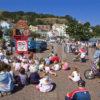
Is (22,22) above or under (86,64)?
above

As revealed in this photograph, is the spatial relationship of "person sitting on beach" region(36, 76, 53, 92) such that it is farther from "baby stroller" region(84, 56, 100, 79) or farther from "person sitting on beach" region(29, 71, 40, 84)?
"baby stroller" region(84, 56, 100, 79)

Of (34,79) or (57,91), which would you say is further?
(34,79)

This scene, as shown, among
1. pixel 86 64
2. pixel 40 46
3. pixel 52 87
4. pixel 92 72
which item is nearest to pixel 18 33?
pixel 40 46

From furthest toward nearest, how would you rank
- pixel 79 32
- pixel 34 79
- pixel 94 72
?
pixel 79 32, pixel 94 72, pixel 34 79

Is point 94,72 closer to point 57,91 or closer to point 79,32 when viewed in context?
point 57,91

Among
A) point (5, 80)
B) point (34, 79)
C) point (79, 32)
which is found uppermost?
point (79, 32)

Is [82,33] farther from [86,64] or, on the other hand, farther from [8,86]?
[8,86]

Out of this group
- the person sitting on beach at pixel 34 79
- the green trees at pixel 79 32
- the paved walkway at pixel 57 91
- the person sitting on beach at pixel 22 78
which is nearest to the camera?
the paved walkway at pixel 57 91

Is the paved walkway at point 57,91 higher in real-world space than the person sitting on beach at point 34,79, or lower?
lower

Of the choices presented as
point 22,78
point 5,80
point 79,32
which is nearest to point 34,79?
point 22,78

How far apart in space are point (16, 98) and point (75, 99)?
418 cm

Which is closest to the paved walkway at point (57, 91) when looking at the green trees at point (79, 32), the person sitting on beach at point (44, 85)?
the person sitting on beach at point (44, 85)

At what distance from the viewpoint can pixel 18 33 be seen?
28.6 metres

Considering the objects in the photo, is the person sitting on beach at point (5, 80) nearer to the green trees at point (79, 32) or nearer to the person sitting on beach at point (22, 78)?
the person sitting on beach at point (22, 78)
